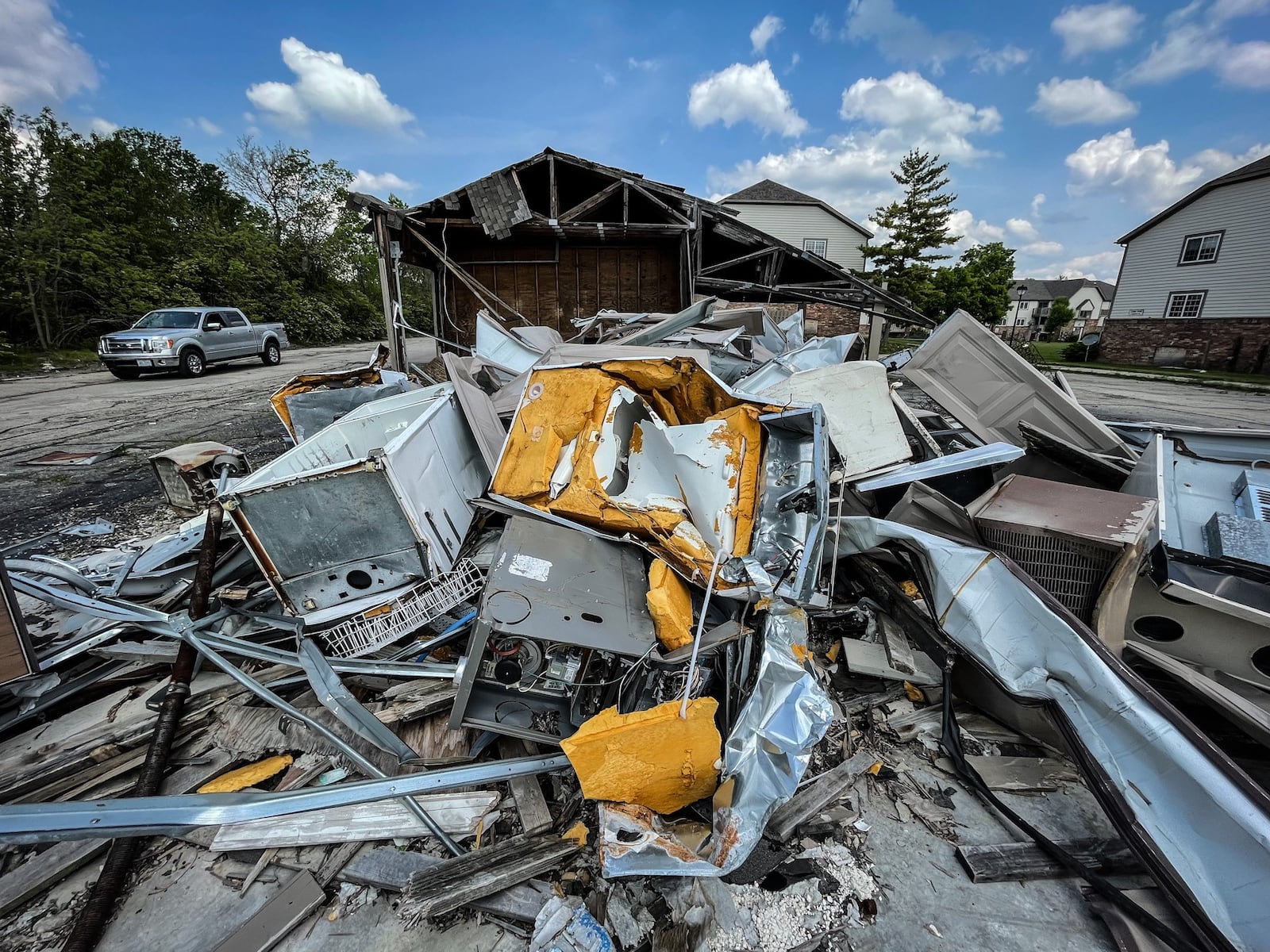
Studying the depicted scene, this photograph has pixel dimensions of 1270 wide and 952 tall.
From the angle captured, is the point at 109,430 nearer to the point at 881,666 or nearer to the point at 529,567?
the point at 529,567

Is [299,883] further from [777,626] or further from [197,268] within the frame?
[197,268]

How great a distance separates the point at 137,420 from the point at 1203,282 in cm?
2963

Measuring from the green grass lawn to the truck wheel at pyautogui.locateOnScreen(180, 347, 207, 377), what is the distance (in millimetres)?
4451

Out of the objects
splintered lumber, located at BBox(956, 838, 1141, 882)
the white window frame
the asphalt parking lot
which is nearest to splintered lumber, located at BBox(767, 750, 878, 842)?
splintered lumber, located at BBox(956, 838, 1141, 882)

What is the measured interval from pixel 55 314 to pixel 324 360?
25.1 ft

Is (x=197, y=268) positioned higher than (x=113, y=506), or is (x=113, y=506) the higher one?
(x=197, y=268)

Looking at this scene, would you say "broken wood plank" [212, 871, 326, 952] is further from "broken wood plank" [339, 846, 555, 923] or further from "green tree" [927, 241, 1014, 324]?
"green tree" [927, 241, 1014, 324]

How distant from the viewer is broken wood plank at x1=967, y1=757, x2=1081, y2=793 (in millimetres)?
2168

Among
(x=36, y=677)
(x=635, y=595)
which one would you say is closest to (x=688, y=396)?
(x=635, y=595)

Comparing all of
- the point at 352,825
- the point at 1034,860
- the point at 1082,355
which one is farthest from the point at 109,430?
the point at 1082,355

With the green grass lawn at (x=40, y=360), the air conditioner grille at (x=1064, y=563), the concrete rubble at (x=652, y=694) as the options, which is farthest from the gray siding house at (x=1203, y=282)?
the green grass lawn at (x=40, y=360)

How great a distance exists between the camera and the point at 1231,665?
223 cm

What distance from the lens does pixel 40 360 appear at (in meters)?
12.7

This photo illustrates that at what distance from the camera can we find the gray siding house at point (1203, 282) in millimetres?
16000
